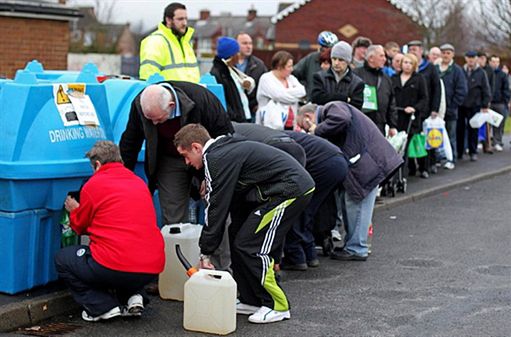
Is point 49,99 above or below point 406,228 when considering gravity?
above

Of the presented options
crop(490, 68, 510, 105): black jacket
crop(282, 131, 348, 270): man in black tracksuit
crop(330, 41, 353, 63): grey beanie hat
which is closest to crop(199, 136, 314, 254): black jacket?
crop(282, 131, 348, 270): man in black tracksuit

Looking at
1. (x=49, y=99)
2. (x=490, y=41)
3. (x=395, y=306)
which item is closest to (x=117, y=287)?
(x=49, y=99)

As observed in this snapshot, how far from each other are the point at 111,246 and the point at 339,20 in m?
60.1

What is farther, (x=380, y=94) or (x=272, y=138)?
(x=380, y=94)

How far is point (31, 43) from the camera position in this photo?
18.6 metres

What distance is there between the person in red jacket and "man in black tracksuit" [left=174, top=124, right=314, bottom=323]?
0.42 m

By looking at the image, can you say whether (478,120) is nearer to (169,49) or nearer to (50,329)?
(169,49)

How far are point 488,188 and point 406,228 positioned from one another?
14.0 ft

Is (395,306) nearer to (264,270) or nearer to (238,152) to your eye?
(264,270)

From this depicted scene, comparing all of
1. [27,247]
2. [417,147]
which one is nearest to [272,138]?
[27,247]

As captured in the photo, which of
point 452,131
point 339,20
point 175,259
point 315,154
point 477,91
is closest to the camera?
point 175,259

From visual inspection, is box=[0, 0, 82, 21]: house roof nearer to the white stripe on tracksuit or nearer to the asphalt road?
the asphalt road

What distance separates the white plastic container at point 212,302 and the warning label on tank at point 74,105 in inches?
64.1

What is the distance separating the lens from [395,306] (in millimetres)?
7480
